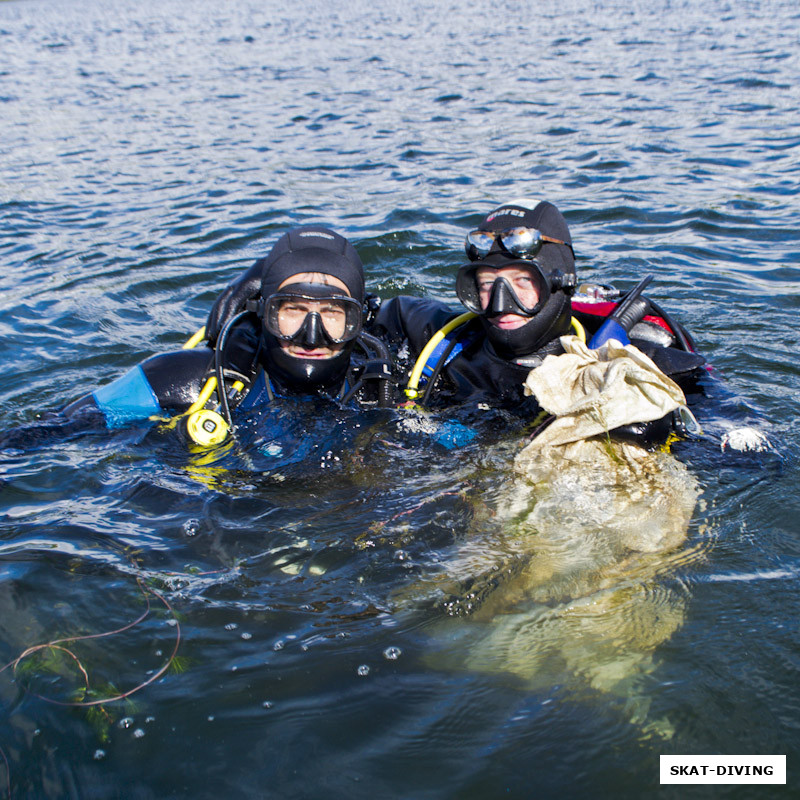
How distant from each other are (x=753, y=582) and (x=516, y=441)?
132 cm

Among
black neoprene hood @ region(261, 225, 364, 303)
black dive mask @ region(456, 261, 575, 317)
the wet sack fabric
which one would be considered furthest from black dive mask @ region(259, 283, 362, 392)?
the wet sack fabric

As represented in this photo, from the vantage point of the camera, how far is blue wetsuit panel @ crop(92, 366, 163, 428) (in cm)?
421

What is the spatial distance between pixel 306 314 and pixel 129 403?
105cm

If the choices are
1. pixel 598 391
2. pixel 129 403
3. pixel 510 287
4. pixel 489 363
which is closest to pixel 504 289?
pixel 510 287

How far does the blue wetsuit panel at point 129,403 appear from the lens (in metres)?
4.21

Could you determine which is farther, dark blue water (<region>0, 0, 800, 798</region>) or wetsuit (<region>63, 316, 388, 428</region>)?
wetsuit (<region>63, 316, 388, 428</region>)

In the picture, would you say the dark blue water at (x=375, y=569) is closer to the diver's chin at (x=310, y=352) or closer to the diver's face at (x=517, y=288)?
the diver's chin at (x=310, y=352)

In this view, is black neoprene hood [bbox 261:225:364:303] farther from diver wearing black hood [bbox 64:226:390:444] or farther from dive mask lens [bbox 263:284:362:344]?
dive mask lens [bbox 263:284:362:344]

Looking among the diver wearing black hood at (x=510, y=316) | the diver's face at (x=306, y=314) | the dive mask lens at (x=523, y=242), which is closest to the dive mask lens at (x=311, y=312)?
the diver's face at (x=306, y=314)

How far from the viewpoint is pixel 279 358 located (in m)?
4.18

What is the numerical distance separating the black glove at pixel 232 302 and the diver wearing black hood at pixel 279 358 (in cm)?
5

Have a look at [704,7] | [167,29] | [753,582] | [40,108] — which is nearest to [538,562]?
[753,582]

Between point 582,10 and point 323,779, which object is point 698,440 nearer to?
point 323,779

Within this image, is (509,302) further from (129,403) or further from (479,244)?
(129,403)
